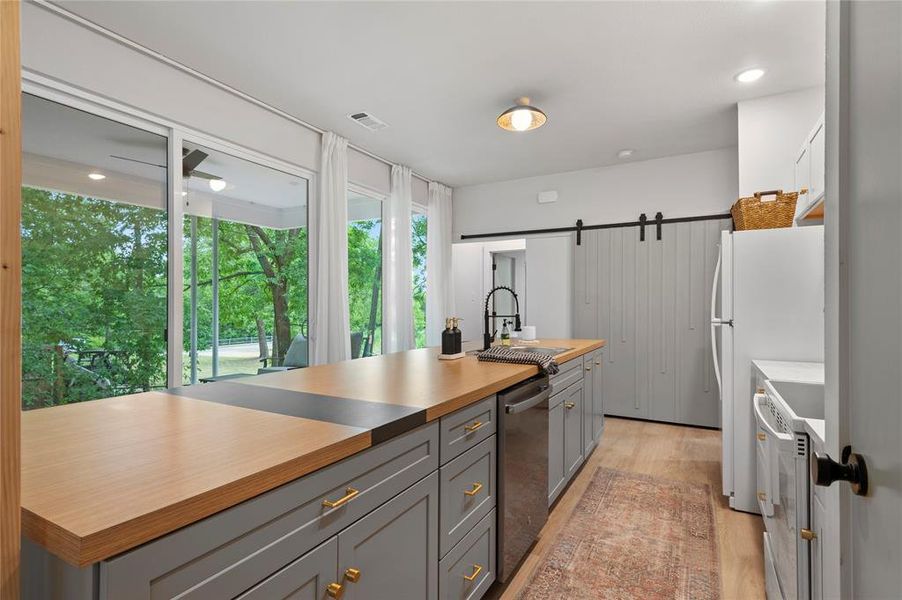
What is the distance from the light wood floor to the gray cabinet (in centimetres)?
18

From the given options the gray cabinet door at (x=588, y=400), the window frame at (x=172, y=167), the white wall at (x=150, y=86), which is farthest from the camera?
the gray cabinet door at (x=588, y=400)

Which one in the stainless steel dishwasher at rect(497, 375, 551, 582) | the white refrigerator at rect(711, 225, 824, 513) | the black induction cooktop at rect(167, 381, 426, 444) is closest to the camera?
the black induction cooktop at rect(167, 381, 426, 444)

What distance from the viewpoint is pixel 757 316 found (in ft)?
8.39

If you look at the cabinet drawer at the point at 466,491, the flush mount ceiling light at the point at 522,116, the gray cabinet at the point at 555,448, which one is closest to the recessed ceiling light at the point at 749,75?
the flush mount ceiling light at the point at 522,116

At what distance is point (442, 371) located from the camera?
2.06m

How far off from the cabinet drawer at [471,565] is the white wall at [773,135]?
10.7 feet

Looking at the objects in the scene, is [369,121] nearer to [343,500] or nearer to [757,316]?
[757,316]

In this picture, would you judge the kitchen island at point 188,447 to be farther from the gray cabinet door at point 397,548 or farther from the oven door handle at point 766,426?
the oven door handle at point 766,426

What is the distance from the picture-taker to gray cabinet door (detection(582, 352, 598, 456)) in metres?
3.10

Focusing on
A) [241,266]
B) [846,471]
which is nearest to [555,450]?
[846,471]

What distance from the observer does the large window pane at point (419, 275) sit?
556cm

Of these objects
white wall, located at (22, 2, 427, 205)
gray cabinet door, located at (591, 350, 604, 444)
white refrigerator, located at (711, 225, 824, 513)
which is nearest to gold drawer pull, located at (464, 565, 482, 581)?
white refrigerator, located at (711, 225, 824, 513)

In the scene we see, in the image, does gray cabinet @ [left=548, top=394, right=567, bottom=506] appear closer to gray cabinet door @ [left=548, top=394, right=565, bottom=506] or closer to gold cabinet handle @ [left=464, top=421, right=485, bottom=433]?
gray cabinet door @ [left=548, top=394, right=565, bottom=506]

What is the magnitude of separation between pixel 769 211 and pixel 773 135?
0.92 metres
